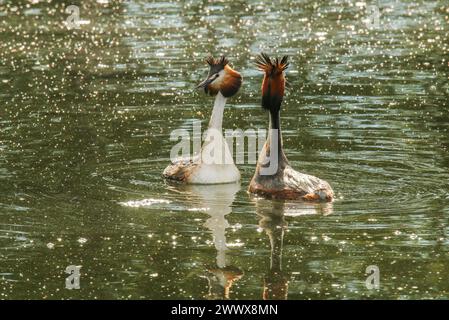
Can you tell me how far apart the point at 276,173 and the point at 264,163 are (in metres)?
0.31

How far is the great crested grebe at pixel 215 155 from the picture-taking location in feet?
53.5

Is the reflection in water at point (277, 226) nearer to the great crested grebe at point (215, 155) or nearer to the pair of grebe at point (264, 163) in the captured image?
the pair of grebe at point (264, 163)

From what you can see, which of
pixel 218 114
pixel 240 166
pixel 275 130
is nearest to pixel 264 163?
pixel 275 130

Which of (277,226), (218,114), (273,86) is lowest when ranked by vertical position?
(277,226)

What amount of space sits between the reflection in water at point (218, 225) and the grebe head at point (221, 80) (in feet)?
4.41

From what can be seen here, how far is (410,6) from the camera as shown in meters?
30.0

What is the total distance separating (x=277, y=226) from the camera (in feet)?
46.1

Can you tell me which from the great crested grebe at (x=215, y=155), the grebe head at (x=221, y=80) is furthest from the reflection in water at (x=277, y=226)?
the grebe head at (x=221, y=80)

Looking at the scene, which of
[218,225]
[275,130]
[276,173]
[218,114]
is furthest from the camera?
[218,114]

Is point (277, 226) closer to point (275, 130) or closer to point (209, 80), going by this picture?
point (275, 130)

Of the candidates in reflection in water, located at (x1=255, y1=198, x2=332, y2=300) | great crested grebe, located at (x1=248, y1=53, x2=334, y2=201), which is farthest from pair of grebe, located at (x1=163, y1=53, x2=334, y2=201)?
reflection in water, located at (x1=255, y1=198, x2=332, y2=300)

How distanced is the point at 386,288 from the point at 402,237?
5.63ft

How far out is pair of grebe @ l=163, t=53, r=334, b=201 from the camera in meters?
15.2

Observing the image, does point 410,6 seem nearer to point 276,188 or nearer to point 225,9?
point 225,9
